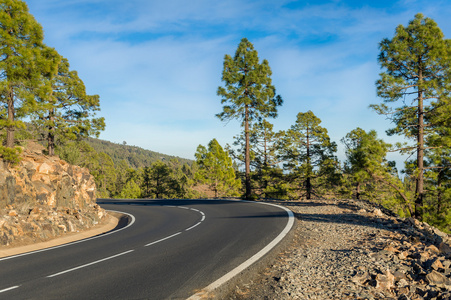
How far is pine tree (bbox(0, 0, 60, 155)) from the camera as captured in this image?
1414 centimetres

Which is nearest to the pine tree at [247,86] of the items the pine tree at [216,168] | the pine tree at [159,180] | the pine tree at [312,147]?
the pine tree at [312,147]

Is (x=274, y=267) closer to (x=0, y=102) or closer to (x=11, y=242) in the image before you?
(x=11, y=242)

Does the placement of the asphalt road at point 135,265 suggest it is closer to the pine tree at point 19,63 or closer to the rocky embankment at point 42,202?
the rocky embankment at point 42,202

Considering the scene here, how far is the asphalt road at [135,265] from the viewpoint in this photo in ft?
17.0

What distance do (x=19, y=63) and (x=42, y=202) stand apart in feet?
23.8

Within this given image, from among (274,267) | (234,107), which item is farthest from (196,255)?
(234,107)

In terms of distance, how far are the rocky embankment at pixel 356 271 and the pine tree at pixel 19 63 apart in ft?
47.2

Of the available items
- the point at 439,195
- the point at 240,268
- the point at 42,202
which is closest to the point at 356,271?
the point at 240,268

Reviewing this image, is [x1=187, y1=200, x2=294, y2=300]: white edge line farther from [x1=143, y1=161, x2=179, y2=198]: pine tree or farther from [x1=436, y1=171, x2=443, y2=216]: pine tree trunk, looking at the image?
[x1=143, y1=161, x2=179, y2=198]: pine tree

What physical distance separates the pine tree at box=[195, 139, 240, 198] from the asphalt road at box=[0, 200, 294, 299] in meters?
32.3

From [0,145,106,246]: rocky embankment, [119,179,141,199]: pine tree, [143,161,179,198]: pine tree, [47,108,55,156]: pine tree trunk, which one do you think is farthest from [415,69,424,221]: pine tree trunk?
[119,179,141,199]: pine tree

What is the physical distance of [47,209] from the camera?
14039 millimetres

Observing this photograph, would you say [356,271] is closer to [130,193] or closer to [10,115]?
[10,115]

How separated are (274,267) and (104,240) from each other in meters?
7.25
